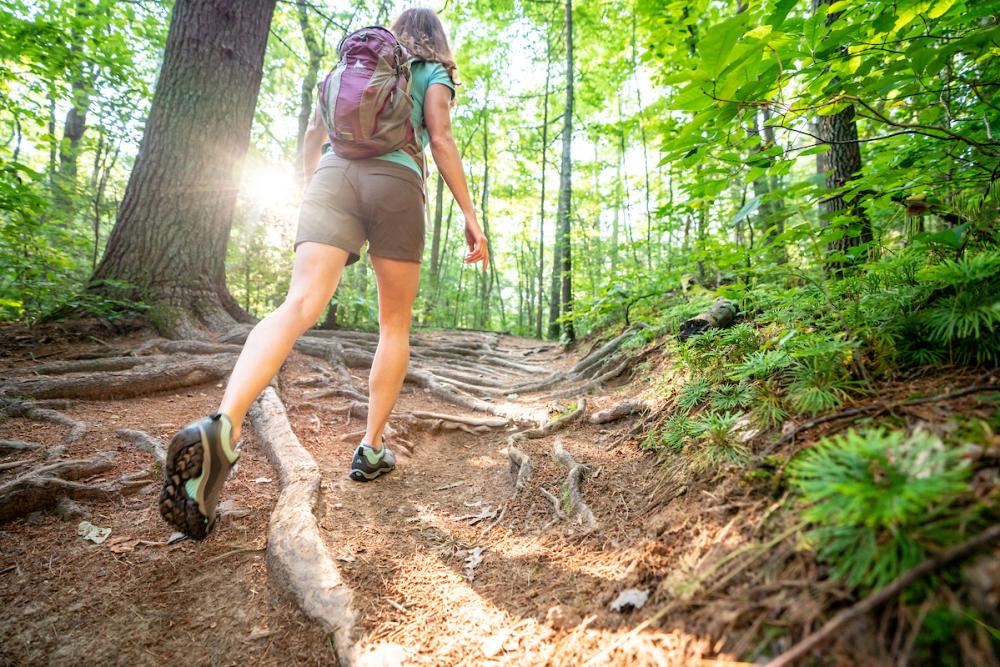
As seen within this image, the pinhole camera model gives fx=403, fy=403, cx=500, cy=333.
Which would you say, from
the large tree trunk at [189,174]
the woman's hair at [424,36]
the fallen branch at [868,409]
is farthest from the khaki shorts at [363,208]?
the large tree trunk at [189,174]

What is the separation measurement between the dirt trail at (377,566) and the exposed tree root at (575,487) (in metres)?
0.04

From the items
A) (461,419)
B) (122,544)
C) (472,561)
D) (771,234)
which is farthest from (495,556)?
(771,234)

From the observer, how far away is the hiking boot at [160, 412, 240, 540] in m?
1.39

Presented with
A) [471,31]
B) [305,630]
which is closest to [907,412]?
[305,630]

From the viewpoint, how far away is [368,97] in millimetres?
1900

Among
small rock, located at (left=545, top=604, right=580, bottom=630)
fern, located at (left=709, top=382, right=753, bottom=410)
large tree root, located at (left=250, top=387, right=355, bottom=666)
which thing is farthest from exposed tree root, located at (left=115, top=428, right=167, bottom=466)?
fern, located at (left=709, top=382, right=753, bottom=410)

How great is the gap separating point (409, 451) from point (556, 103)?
16.5 meters

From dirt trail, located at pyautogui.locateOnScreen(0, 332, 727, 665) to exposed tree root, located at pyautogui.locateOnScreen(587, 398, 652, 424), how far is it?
0.11m

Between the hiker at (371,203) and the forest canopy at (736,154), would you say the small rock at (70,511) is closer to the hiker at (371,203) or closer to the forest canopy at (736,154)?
the hiker at (371,203)

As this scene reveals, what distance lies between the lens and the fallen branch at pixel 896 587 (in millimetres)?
641

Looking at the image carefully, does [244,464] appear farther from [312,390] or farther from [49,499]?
[312,390]

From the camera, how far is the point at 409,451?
2973 mm

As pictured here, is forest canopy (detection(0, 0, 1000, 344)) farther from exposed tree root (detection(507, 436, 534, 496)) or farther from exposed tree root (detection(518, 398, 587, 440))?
exposed tree root (detection(507, 436, 534, 496))

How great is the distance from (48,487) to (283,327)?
1318 mm
